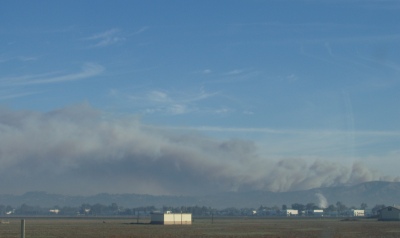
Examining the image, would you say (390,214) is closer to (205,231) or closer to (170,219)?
(170,219)

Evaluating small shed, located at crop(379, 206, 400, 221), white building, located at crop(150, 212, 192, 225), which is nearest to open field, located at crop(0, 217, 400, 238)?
white building, located at crop(150, 212, 192, 225)

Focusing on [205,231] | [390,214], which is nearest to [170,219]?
[205,231]

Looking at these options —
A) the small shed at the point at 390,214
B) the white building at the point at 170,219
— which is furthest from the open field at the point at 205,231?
the small shed at the point at 390,214

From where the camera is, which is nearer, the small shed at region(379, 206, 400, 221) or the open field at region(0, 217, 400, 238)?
the open field at region(0, 217, 400, 238)

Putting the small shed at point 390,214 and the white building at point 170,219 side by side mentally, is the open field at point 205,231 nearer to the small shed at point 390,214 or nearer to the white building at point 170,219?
the white building at point 170,219

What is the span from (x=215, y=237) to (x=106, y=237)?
1103 centimetres

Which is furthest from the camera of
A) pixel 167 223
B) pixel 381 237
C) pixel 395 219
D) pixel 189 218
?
pixel 395 219

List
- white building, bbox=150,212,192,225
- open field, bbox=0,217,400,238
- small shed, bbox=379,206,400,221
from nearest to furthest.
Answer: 1. open field, bbox=0,217,400,238
2. white building, bbox=150,212,192,225
3. small shed, bbox=379,206,400,221

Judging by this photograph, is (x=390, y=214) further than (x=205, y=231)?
Yes

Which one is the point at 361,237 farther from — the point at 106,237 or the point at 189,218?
the point at 189,218

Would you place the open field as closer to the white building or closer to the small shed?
the white building

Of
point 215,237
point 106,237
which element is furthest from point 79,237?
point 215,237

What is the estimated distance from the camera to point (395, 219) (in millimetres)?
161250

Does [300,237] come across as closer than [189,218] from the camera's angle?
Yes
